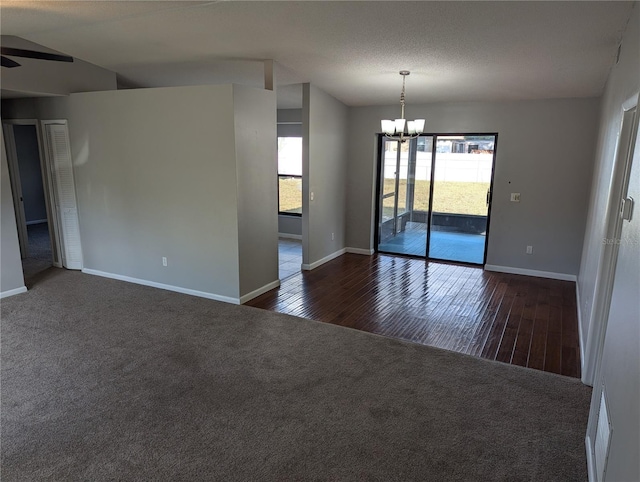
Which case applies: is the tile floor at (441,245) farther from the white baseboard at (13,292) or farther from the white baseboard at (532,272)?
the white baseboard at (13,292)

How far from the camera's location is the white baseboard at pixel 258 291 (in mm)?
4698

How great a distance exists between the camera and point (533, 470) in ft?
7.32

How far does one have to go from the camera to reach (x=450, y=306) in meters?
4.69

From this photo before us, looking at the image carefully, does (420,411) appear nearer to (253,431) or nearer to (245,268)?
(253,431)

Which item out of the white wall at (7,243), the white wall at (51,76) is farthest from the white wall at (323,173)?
the white wall at (7,243)

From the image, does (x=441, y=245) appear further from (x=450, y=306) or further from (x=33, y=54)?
(x=33, y=54)

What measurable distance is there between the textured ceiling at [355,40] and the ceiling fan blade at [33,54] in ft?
0.44

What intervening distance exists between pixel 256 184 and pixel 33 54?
9.78ft

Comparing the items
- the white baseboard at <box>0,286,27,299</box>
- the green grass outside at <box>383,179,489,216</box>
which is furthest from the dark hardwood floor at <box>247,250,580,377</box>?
the white baseboard at <box>0,286,27,299</box>

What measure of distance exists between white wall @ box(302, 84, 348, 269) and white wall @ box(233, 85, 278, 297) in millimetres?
986

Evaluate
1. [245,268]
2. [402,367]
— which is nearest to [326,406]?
[402,367]

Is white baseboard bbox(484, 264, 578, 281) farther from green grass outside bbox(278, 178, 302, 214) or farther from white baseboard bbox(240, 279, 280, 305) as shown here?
green grass outside bbox(278, 178, 302, 214)

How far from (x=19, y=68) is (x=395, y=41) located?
4.18 meters

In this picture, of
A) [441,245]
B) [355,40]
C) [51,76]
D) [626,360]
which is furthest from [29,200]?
[626,360]
